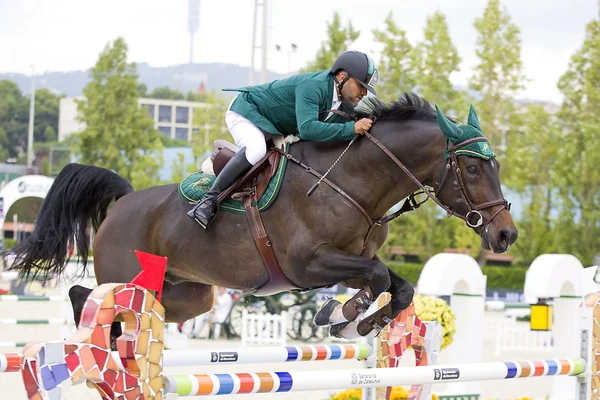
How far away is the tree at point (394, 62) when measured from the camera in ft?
71.1

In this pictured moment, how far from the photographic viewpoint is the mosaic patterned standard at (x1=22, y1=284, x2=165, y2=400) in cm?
282

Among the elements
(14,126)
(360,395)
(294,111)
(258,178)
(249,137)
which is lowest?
(360,395)

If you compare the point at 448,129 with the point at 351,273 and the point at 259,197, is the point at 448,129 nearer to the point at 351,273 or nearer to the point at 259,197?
the point at 351,273

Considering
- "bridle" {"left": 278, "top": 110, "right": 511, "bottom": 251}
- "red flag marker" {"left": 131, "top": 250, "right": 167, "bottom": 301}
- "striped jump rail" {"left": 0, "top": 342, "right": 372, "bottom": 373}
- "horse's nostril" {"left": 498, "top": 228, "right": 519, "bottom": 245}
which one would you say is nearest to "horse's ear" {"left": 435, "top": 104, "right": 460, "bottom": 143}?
"bridle" {"left": 278, "top": 110, "right": 511, "bottom": 251}

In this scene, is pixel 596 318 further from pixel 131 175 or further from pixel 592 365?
pixel 131 175

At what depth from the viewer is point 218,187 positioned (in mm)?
4699

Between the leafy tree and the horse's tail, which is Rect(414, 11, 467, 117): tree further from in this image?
the leafy tree

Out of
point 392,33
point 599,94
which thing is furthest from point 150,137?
point 599,94

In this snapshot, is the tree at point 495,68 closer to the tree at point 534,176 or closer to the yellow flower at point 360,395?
the tree at point 534,176

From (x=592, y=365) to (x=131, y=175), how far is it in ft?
71.9

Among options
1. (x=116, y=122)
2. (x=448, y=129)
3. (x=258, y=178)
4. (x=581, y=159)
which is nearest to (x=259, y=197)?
(x=258, y=178)

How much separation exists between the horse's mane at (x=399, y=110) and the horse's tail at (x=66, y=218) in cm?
185

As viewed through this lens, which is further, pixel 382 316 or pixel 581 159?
pixel 581 159

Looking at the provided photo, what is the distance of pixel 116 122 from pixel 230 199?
23113 millimetres
